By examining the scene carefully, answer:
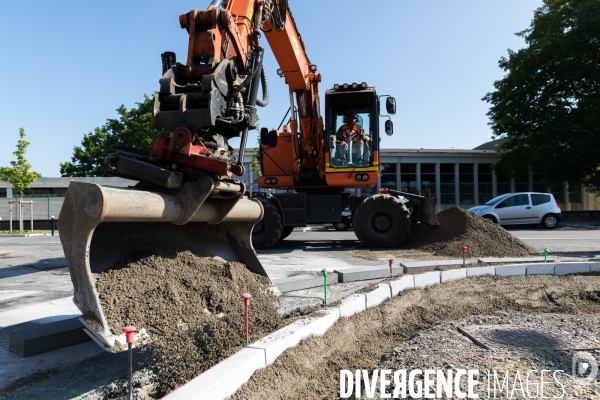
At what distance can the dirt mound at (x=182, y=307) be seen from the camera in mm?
3232

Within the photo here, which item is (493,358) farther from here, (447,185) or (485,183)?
(485,183)

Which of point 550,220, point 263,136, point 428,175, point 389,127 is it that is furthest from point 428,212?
point 428,175

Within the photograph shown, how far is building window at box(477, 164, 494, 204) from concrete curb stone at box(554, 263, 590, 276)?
91.0ft

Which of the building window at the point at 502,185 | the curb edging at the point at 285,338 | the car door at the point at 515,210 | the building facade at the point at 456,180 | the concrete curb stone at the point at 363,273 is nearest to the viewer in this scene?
the curb edging at the point at 285,338

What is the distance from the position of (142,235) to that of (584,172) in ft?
94.5

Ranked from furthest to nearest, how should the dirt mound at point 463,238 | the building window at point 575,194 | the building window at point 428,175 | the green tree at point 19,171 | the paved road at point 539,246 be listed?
the building window at point 428,175, the building window at point 575,194, the green tree at point 19,171, the paved road at point 539,246, the dirt mound at point 463,238

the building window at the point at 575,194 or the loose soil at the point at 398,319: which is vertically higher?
the building window at the point at 575,194

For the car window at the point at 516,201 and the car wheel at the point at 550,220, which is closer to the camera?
the car window at the point at 516,201

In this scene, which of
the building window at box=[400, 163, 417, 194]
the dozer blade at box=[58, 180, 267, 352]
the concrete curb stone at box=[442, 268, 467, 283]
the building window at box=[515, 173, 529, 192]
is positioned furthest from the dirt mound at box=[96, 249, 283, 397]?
the building window at box=[515, 173, 529, 192]

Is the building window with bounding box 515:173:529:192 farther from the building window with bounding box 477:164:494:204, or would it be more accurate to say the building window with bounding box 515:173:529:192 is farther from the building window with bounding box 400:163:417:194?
the building window with bounding box 400:163:417:194

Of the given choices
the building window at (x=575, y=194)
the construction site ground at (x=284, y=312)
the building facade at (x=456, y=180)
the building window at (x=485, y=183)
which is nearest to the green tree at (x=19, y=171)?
the building facade at (x=456, y=180)

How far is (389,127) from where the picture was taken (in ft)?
36.1

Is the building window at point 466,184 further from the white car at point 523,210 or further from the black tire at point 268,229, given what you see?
the black tire at point 268,229

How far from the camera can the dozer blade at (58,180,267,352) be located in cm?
300
